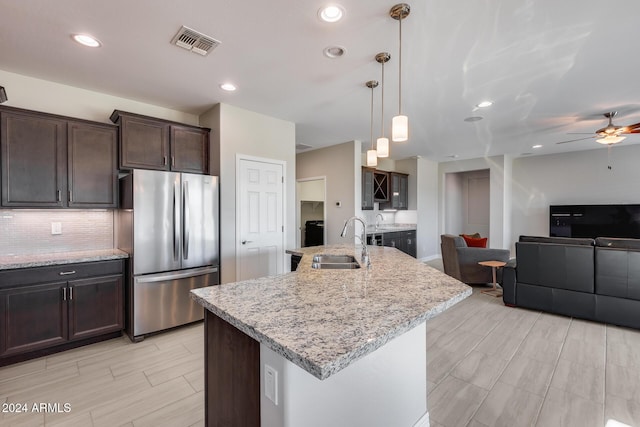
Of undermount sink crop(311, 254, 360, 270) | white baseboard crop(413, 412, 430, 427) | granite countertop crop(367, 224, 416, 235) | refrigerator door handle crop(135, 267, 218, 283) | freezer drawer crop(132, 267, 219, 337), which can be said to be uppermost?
granite countertop crop(367, 224, 416, 235)

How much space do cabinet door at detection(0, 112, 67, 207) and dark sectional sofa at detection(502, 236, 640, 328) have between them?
539cm

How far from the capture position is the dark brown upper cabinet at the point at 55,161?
2568 millimetres

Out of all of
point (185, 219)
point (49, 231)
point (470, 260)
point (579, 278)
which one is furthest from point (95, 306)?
point (579, 278)

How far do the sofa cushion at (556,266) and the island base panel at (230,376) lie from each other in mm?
3899

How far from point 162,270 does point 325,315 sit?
258cm

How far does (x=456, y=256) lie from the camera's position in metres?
4.86

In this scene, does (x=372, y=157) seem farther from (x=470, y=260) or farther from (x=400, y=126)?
(x=470, y=260)

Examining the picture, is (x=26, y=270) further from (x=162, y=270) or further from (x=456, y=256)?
(x=456, y=256)

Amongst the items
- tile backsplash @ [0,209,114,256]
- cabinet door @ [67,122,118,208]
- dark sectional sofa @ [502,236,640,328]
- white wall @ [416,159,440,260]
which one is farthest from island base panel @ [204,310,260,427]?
white wall @ [416,159,440,260]

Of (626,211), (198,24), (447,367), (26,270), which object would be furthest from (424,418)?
(626,211)

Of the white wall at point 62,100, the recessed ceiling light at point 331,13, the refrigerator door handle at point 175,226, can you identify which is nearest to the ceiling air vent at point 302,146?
the white wall at point 62,100

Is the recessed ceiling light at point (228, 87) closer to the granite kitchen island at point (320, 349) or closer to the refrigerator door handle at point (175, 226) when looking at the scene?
the refrigerator door handle at point (175, 226)

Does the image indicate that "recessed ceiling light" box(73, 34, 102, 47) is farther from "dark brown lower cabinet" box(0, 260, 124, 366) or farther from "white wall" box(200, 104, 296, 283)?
"dark brown lower cabinet" box(0, 260, 124, 366)

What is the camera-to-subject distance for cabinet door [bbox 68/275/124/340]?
8.90 feet
